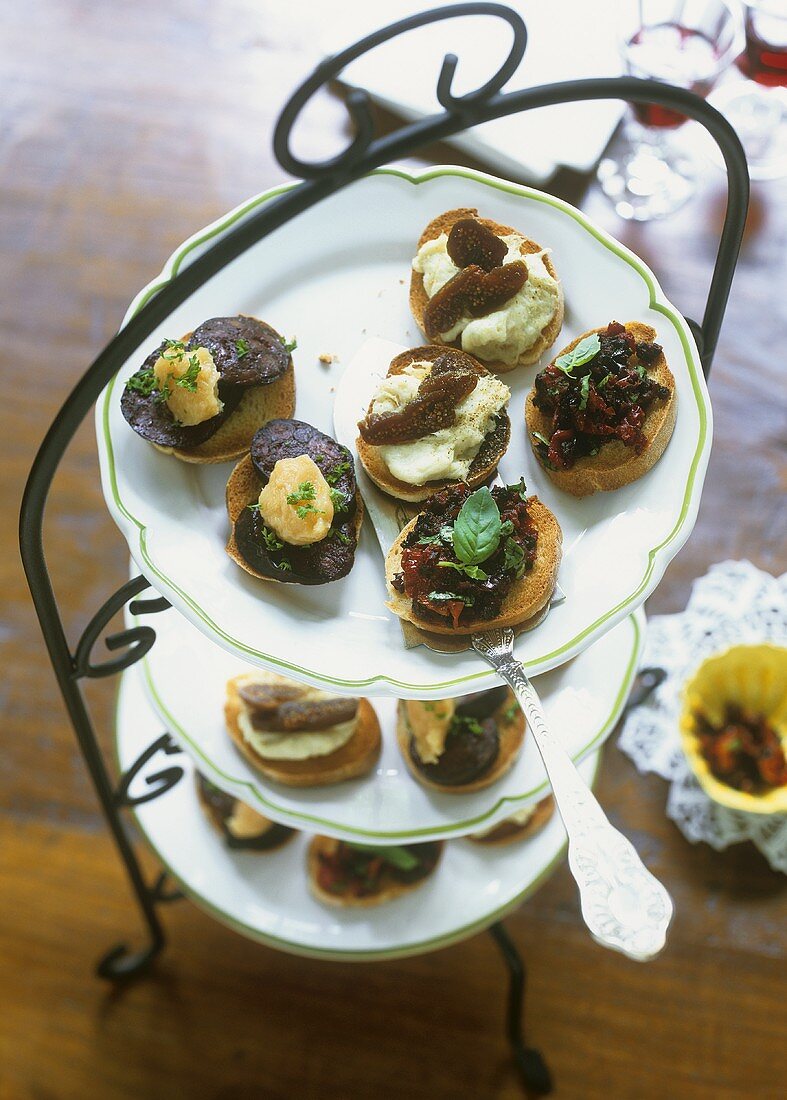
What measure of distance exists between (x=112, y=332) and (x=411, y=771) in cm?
102

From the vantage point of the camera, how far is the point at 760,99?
6.21ft

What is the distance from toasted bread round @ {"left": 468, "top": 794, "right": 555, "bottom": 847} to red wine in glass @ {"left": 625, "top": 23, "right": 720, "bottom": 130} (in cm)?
105

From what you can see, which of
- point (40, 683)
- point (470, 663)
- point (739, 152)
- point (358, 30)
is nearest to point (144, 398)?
point (470, 663)

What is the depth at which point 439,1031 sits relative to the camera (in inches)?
60.7

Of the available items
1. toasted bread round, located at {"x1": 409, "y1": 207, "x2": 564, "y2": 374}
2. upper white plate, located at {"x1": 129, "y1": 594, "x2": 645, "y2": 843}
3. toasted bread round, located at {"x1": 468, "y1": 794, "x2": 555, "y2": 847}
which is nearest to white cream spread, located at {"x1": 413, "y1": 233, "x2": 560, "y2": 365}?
toasted bread round, located at {"x1": 409, "y1": 207, "x2": 564, "y2": 374}

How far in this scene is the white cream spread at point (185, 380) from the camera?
85cm

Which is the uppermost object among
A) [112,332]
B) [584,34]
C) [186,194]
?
[584,34]

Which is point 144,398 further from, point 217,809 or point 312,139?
point 312,139

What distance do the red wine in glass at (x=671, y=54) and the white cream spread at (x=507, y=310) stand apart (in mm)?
934

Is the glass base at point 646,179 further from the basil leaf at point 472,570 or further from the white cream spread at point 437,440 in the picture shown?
the basil leaf at point 472,570

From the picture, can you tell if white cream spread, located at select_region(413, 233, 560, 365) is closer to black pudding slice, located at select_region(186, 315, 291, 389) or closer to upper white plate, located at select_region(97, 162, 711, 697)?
upper white plate, located at select_region(97, 162, 711, 697)

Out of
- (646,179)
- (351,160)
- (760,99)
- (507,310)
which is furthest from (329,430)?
(760,99)

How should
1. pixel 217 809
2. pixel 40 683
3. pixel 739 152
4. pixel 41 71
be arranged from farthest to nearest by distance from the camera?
pixel 41 71 → pixel 40 683 → pixel 217 809 → pixel 739 152

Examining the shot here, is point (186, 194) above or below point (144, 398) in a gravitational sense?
below
